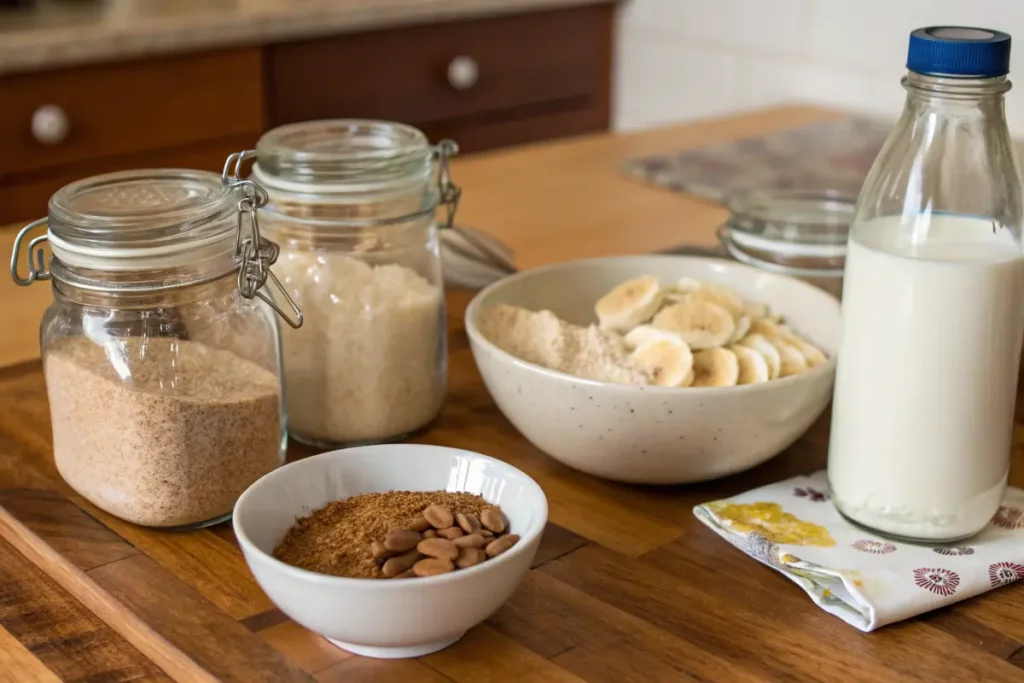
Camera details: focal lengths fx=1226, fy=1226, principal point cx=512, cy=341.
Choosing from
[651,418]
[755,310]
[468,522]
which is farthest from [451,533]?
[755,310]

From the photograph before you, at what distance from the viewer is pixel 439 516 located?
704mm

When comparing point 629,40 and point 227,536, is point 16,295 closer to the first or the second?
point 227,536

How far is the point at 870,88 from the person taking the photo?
231 centimetres

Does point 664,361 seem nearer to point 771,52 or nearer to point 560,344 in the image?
point 560,344

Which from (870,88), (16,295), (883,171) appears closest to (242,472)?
(883,171)

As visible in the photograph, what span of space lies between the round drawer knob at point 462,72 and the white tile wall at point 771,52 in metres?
0.44

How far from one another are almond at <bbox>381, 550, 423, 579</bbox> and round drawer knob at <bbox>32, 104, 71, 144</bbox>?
5.21 ft

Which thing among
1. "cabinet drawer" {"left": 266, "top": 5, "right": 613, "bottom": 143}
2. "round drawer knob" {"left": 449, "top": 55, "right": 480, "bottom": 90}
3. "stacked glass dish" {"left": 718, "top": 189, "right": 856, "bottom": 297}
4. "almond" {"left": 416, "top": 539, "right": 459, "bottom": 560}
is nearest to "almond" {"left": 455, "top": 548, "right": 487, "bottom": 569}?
"almond" {"left": 416, "top": 539, "right": 459, "bottom": 560}

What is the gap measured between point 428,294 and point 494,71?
1853mm

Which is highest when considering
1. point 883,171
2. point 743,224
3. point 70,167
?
point 883,171

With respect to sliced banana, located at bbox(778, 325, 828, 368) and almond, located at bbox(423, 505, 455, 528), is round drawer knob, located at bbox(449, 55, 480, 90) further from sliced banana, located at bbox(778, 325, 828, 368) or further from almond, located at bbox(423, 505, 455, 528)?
almond, located at bbox(423, 505, 455, 528)

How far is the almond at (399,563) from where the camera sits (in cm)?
66

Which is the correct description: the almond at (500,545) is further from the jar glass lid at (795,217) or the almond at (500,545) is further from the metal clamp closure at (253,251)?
the jar glass lid at (795,217)

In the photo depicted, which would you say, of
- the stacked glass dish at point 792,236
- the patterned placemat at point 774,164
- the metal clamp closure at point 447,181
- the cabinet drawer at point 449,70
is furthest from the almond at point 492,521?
the cabinet drawer at point 449,70
